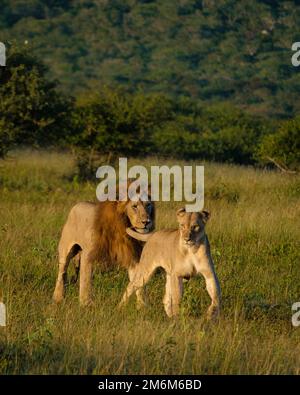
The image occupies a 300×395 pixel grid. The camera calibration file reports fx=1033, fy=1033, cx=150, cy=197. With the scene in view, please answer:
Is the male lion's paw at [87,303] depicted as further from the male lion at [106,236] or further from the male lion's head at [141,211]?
the male lion's head at [141,211]

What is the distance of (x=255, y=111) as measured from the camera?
172 feet

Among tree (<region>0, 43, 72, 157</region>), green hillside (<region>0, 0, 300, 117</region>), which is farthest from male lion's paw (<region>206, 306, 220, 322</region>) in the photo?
green hillside (<region>0, 0, 300, 117</region>)

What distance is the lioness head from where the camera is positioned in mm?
7043

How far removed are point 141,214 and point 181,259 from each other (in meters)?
0.72

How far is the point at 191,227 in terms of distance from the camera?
7.07m

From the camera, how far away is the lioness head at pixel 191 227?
7043 millimetres

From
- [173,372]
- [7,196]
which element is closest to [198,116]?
[7,196]

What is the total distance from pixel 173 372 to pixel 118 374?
1.09ft

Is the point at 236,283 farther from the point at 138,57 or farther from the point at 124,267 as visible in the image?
the point at 138,57

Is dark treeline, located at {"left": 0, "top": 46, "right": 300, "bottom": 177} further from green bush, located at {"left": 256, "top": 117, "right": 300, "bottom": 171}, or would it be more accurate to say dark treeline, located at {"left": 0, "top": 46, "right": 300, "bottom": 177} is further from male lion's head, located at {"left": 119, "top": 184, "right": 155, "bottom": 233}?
male lion's head, located at {"left": 119, "top": 184, "right": 155, "bottom": 233}

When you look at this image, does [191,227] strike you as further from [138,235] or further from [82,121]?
[82,121]

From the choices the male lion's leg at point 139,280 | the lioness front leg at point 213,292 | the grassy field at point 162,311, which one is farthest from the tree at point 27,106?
the lioness front leg at point 213,292

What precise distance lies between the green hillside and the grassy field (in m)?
45.5

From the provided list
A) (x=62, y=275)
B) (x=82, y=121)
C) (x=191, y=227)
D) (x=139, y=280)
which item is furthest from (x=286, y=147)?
(x=191, y=227)
